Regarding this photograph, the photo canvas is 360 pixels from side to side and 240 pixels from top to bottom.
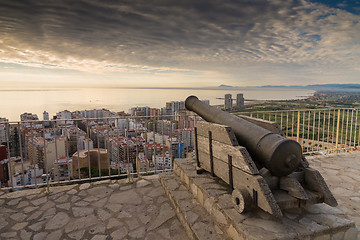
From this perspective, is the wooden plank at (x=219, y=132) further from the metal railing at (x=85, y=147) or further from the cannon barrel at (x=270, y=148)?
the metal railing at (x=85, y=147)

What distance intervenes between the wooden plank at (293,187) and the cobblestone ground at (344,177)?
3.60ft

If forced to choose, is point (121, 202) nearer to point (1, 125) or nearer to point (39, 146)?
point (39, 146)

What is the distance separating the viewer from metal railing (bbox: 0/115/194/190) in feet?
14.0

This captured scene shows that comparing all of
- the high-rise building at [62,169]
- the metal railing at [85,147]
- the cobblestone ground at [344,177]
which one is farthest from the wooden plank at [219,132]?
the high-rise building at [62,169]

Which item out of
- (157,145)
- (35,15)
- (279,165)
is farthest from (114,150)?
(35,15)

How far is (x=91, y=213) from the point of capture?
11.4ft

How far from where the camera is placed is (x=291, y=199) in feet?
8.20

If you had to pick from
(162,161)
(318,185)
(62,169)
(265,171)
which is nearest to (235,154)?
(265,171)

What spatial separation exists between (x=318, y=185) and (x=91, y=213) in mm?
3229

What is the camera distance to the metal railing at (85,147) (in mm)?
4266

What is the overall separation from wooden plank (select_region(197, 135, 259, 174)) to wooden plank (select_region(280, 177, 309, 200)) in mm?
411

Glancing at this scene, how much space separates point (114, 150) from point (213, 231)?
10.7ft

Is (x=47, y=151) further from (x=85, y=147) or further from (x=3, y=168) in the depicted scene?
(x=3, y=168)

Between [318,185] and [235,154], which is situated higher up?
[235,154]
